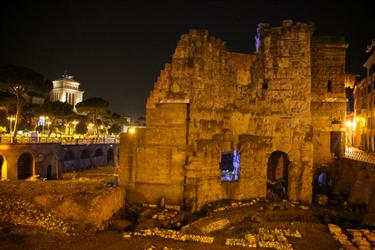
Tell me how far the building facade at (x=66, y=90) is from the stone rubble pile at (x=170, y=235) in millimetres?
64587

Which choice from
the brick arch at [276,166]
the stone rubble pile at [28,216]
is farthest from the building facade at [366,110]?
the stone rubble pile at [28,216]

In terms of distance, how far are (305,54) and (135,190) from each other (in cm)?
1167

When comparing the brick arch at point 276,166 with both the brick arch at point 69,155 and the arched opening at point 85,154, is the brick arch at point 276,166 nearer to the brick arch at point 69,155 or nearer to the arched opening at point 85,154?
the brick arch at point 69,155

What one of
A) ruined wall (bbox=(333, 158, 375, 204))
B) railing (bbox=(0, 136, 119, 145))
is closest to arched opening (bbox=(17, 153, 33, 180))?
railing (bbox=(0, 136, 119, 145))

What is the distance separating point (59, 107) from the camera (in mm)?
32625

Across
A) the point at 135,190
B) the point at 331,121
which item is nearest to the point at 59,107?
the point at 135,190

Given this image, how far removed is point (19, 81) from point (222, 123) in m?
17.5

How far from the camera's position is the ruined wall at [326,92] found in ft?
61.3

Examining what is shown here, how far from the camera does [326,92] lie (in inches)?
742

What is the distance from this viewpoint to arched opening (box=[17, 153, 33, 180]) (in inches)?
895

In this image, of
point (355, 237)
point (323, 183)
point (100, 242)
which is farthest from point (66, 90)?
point (355, 237)

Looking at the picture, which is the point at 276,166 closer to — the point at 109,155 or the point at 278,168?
the point at 278,168

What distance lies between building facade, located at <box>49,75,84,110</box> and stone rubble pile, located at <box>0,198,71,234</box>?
204 ft

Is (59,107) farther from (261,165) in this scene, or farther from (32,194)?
(261,165)
